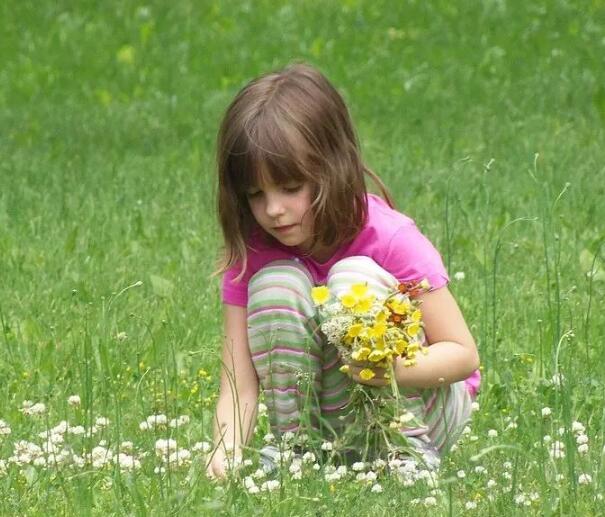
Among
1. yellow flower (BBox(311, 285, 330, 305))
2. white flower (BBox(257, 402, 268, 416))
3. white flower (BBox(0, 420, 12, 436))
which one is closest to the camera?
yellow flower (BBox(311, 285, 330, 305))

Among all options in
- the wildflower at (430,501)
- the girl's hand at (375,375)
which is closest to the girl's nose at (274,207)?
the girl's hand at (375,375)

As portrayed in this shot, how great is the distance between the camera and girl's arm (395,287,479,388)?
3.15 m

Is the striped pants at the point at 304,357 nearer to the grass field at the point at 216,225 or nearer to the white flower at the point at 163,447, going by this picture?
the grass field at the point at 216,225

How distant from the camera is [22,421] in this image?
363 centimetres

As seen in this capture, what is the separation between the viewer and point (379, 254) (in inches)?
132

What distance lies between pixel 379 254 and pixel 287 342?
0.29 metres

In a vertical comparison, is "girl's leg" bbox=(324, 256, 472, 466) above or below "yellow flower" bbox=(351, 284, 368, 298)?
below

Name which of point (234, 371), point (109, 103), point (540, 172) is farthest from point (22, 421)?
point (109, 103)

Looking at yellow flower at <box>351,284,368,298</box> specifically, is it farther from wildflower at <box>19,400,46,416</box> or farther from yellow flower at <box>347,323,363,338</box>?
wildflower at <box>19,400,46,416</box>

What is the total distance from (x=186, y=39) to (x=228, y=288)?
694 cm

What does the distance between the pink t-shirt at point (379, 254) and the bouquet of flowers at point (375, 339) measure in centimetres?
32

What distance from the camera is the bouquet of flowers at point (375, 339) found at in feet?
9.21

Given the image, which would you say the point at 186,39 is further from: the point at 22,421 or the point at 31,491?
the point at 31,491

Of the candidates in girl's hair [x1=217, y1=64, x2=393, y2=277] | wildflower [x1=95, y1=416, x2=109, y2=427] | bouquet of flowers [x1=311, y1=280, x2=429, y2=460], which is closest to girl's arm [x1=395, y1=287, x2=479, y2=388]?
bouquet of flowers [x1=311, y1=280, x2=429, y2=460]
